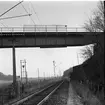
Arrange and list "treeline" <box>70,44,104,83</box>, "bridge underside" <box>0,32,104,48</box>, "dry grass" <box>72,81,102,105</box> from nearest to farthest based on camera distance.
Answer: "dry grass" <box>72,81,102,105</box>
"treeline" <box>70,44,104,83</box>
"bridge underside" <box>0,32,104,48</box>

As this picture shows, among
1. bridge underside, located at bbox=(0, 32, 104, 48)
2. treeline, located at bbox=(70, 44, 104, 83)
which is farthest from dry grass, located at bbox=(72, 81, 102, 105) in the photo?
bridge underside, located at bbox=(0, 32, 104, 48)

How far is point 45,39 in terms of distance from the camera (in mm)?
44125

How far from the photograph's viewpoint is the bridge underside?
142ft

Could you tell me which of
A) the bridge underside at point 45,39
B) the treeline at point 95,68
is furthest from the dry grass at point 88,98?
the bridge underside at point 45,39

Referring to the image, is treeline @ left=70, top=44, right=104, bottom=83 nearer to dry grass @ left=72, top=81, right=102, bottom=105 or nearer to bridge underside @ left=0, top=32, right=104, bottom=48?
dry grass @ left=72, top=81, right=102, bottom=105

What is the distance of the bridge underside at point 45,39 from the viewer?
43.2 meters

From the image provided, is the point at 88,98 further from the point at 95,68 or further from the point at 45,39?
the point at 45,39

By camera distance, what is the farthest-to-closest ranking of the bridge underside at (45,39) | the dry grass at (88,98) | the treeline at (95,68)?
the bridge underside at (45,39)
the treeline at (95,68)
the dry grass at (88,98)

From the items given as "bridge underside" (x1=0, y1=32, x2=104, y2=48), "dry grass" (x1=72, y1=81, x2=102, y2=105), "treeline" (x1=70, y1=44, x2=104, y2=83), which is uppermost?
"bridge underside" (x1=0, y1=32, x2=104, y2=48)

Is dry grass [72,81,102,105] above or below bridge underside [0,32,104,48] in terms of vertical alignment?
below

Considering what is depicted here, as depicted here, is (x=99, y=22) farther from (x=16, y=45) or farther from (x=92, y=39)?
(x=16, y=45)

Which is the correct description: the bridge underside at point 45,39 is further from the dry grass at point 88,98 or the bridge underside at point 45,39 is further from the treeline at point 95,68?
the dry grass at point 88,98

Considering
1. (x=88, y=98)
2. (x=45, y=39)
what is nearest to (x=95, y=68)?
(x=45, y=39)

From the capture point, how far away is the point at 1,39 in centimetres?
4319
